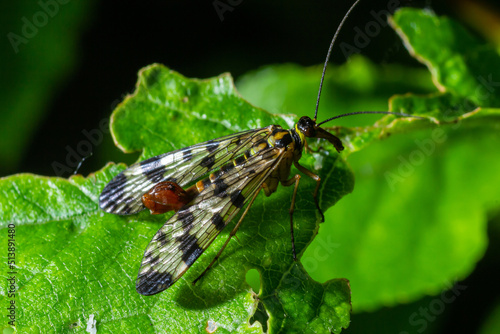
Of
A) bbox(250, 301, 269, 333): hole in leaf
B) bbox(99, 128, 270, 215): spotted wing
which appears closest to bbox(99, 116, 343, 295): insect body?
bbox(99, 128, 270, 215): spotted wing

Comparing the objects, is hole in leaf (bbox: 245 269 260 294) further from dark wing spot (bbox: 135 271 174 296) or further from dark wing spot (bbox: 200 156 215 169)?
dark wing spot (bbox: 135 271 174 296)

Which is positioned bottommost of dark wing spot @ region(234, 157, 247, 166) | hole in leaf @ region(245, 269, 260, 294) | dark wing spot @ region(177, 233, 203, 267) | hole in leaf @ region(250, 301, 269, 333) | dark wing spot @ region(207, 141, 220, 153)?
hole in leaf @ region(245, 269, 260, 294)

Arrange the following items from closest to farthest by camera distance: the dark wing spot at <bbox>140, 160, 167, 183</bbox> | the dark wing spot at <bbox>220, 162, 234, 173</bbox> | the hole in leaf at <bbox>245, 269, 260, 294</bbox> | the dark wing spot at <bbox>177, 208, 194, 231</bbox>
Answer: the dark wing spot at <bbox>177, 208, 194, 231</bbox>
the dark wing spot at <bbox>220, 162, 234, 173</bbox>
the dark wing spot at <bbox>140, 160, 167, 183</bbox>
the hole in leaf at <bbox>245, 269, 260, 294</bbox>

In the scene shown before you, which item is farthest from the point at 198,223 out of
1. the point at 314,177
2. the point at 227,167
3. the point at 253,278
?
the point at 253,278

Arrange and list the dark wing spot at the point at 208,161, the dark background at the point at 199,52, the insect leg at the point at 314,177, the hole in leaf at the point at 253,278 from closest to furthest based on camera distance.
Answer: the insect leg at the point at 314,177
the dark wing spot at the point at 208,161
the hole in leaf at the point at 253,278
the dark background at the point at 199,52

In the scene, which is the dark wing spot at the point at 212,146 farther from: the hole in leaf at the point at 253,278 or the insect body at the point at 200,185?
the hole in leaf at the point at 253,278

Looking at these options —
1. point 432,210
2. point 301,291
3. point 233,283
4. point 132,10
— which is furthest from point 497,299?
point 132,10

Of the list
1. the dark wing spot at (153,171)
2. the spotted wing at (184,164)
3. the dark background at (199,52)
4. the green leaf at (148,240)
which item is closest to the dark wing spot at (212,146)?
the spotted wing at (184,164)

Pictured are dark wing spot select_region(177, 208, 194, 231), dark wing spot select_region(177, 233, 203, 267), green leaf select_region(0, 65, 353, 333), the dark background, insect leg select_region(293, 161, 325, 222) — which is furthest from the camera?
the dark background

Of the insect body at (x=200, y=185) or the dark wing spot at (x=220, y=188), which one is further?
the dark wing spot at (x=220, y=188)
